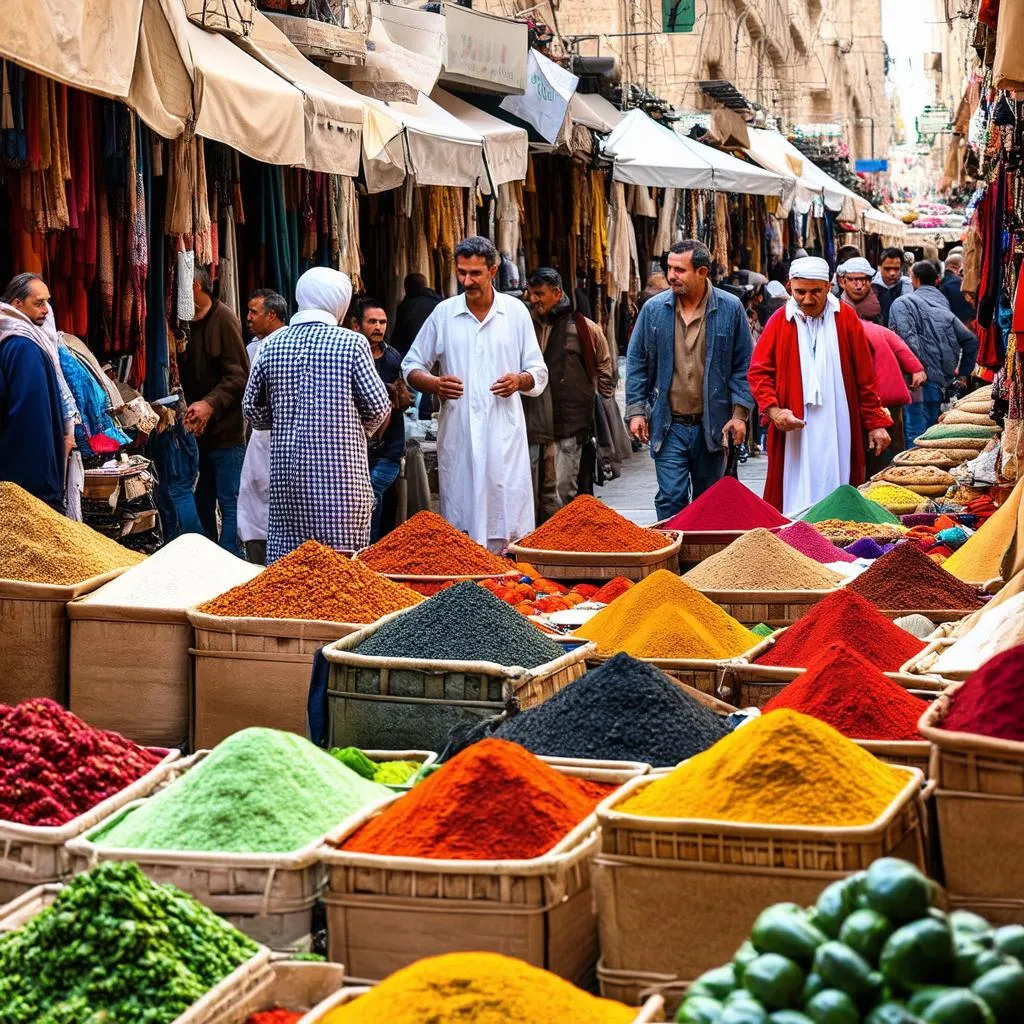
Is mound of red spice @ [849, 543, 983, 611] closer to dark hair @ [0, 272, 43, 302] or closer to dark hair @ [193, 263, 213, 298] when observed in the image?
dark hair @ [0, 272, 43, 302]

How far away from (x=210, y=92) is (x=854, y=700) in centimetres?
442

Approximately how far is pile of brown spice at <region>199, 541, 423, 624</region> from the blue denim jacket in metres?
3.52

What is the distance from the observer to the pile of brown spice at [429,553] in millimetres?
5539

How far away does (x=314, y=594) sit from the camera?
4562mm

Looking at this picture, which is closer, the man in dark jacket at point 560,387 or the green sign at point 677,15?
the man in dark jacket at point 560,387

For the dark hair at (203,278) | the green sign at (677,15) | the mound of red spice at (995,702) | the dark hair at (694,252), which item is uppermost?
the green sign at (677,15)

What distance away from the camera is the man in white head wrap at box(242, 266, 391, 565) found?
6.07m

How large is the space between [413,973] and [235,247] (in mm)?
6750

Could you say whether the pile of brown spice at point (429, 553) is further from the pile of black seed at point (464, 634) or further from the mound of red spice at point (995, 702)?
the mound of red spice at point (995, 702)

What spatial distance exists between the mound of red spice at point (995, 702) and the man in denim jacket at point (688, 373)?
5.07 metres

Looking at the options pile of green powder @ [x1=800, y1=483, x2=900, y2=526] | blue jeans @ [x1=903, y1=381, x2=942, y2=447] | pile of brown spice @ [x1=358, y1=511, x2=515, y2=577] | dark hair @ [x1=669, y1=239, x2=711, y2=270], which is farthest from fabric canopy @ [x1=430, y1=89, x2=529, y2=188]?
pile of brown spice @ [x1=358, y1=511, x2=515, y2=577]

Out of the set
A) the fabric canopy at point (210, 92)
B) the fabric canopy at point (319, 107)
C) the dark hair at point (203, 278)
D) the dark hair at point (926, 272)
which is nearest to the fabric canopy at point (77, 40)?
the fabric canopy at point (210, 92)

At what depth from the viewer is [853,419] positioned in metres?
8.26

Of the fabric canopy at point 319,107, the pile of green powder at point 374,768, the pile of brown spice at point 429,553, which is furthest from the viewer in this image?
the fabric canopy at point 319,107
